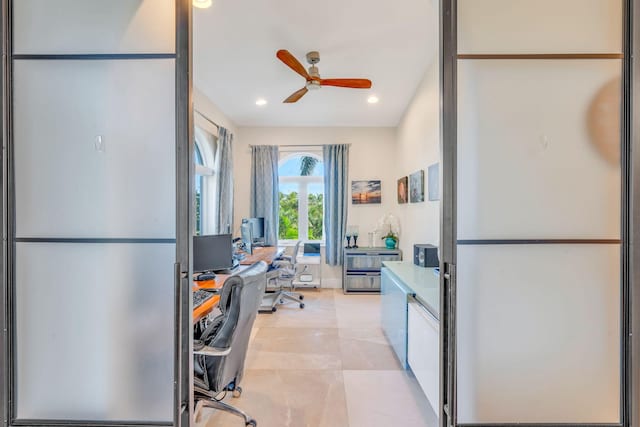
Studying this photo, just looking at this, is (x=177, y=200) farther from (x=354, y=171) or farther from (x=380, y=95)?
(x=354, y=171)

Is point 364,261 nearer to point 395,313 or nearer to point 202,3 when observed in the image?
point 395,313

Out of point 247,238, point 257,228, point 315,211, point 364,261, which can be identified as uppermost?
point 315,211

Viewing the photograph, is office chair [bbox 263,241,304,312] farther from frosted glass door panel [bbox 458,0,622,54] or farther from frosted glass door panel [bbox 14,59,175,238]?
frosted glass door panel [bbox 458,0,622,54]

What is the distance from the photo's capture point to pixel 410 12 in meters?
2.20

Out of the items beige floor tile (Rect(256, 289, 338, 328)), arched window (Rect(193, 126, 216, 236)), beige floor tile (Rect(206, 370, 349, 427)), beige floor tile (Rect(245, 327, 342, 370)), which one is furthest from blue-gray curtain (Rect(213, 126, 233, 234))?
beige floor tile (Rect(206, 370, 349, 427))

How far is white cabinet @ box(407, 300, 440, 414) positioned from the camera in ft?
5.82

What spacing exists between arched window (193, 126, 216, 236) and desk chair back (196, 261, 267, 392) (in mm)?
2782

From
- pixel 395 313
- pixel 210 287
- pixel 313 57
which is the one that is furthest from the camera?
pixel 313 57

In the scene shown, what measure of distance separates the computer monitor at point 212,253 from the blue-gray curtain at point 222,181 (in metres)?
1.63

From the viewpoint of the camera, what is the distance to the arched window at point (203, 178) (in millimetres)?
4246

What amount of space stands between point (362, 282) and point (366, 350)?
6.64ft

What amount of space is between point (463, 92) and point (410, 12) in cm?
152

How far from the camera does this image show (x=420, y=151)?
365cm

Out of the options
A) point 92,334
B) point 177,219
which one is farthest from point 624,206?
point 92,334
